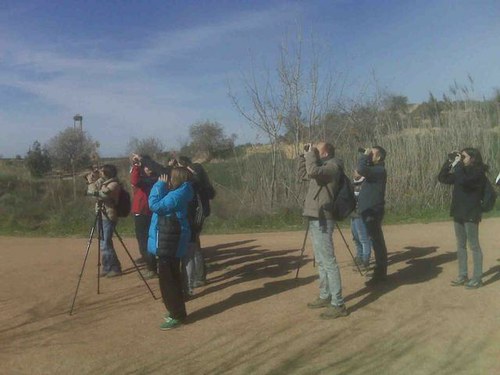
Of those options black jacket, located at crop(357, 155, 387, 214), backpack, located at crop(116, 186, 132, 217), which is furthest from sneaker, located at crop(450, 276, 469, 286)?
backpack, located at crop(116, 186, 132, 217)

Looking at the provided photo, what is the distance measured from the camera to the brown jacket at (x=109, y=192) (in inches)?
306

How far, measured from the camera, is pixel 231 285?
7.47 meters

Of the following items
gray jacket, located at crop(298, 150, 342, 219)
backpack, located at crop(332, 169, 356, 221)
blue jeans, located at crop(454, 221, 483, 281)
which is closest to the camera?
gray jacket, located at crop(298, 150, 342, 219)

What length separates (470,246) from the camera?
22.2 feet

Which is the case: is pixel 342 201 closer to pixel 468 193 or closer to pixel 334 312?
pixel 334 312

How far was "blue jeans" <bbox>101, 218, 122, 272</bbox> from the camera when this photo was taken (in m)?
7.98

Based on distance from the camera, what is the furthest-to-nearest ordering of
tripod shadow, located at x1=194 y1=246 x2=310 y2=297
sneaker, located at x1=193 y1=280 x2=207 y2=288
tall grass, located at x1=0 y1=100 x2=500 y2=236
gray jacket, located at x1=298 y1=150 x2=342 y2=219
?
tall grass, located at x1=0 y1=100 x2=500 y2=236, tripod shadow, located at x1=194 y1=246 x2=310 y2=297, sneaker, located at x1=193 y1=280 x2=207 y2=288, gray jacket, located at x1=298 y1=150 x2=342 y2=219

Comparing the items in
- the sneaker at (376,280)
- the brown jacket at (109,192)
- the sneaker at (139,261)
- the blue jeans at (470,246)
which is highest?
the brown jacket at (109,192)

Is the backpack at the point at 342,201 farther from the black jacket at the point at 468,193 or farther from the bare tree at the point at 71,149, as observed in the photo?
the bare tree at the point at 71,149

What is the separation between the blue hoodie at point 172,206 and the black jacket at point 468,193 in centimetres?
320

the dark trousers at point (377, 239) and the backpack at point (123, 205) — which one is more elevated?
the backpack at point (123, 205)

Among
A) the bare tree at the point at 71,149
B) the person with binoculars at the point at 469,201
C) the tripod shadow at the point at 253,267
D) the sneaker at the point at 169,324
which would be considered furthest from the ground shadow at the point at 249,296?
the bare tree at the point at 71,149

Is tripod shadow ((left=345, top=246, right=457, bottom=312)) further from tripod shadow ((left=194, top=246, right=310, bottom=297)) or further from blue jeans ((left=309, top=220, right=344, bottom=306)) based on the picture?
tripod shadow ((left=194, top=246, right=310, bottom=297))

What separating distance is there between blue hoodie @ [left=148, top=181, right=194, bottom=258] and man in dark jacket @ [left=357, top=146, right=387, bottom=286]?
92.0 inches
